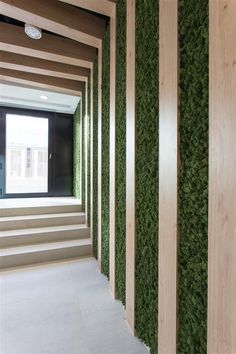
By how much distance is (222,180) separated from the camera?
37.3 inches

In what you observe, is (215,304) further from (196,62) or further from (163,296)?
(196,62)

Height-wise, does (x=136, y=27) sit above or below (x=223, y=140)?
above

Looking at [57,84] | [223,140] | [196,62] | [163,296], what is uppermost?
[57,84]

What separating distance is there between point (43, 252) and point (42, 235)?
1.17 feet

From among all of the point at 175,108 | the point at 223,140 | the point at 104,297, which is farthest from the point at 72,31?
the point at 104,297

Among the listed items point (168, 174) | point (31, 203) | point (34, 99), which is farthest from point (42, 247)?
point (34, 99)

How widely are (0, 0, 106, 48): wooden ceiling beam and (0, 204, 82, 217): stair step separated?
281 cm

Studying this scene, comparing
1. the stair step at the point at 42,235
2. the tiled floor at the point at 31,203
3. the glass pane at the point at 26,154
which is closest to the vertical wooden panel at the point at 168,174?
the stair step at the point at 42,235

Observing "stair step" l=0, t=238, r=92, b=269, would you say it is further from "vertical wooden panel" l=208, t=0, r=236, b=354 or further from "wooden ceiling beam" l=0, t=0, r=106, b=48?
"wooden ceiling beam" l=0, t=0, r=106, b=48

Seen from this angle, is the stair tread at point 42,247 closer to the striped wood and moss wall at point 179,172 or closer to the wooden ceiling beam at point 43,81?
the striped wood and moss wall at point 179,172

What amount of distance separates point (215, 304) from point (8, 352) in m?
1.58

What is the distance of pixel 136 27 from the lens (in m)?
1.75

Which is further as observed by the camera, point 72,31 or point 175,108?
point 72,31

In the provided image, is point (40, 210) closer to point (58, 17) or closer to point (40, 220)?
point (40, 220)
